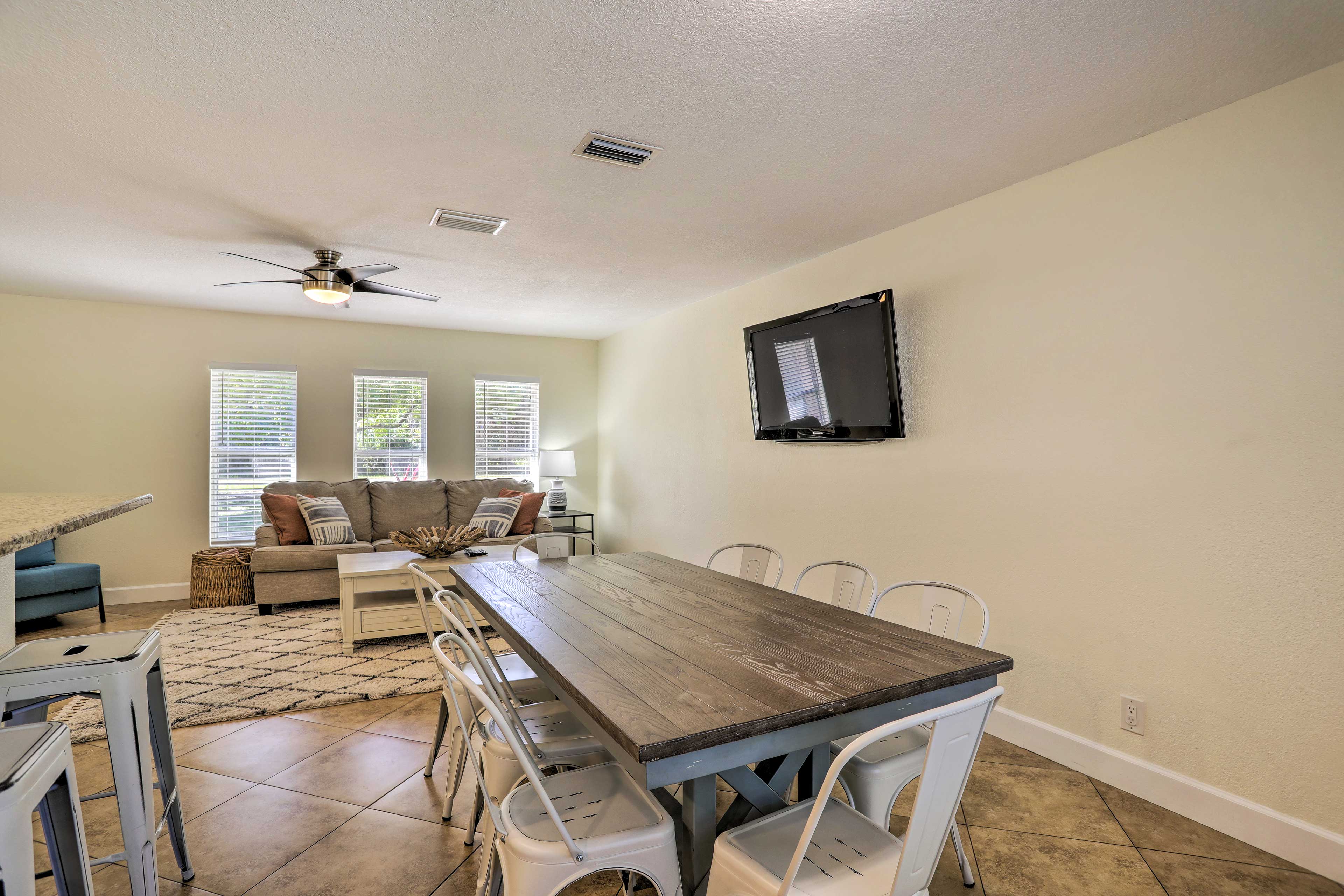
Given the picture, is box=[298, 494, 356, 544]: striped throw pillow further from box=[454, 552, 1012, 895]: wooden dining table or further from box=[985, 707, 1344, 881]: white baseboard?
box=[985, 707, 1344, 881]: white baseboard

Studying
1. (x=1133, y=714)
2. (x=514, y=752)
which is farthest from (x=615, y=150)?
(x=1133, y=714)

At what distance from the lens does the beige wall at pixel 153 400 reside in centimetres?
514

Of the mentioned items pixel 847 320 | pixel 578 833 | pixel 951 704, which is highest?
pixel 847 320

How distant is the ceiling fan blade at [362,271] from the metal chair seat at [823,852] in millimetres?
3169

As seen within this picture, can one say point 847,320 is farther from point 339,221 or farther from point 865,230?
point 339,221

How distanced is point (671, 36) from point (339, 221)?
7.31ft

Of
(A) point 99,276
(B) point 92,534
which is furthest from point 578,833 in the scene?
(B) point 92,534

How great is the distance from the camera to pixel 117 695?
5.26 ft

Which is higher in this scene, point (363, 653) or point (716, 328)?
point (716, 328)

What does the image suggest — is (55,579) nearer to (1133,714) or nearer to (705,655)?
(705,655)

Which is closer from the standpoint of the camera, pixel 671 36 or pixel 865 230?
pixel 671 36

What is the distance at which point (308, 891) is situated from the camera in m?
1.90

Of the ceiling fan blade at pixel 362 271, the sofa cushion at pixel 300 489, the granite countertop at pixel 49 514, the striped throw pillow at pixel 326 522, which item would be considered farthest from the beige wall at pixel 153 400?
the granite countertop at pixel 49 514

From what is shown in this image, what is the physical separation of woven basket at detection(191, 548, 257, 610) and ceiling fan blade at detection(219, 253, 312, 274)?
7.84ft
